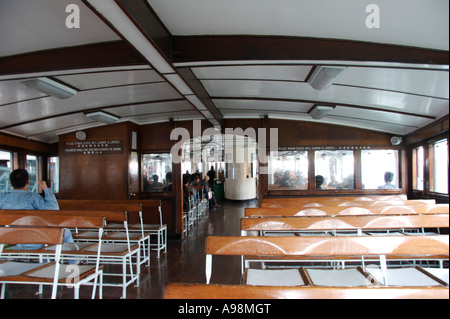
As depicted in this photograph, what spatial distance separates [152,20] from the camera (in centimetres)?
220

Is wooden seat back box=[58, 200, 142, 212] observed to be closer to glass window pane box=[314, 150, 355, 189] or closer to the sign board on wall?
the sign board on wall

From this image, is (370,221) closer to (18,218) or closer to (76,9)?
(76,9)

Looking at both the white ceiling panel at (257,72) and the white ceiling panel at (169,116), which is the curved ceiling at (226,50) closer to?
the white ceiling panel at (257,72)

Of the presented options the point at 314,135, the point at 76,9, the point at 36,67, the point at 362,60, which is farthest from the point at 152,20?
the point at 314,135

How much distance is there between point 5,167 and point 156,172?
117 inches

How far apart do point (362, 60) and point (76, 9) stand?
2.25 metres

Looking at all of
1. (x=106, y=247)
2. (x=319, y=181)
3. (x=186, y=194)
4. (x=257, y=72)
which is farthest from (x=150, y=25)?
(x=319, y=181)

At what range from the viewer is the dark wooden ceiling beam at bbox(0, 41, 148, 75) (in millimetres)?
2752

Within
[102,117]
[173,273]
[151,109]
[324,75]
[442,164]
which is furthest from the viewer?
[151,109]

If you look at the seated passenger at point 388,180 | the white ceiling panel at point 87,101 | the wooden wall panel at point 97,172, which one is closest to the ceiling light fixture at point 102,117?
the white ceiling panel at point 87,101

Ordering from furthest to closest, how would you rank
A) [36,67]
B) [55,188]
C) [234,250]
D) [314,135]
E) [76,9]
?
1. [55,188]
2. [314,135]
3. [36,67]
4. [76,9]
5. [234,250]

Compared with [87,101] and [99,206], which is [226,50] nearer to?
[87,101]

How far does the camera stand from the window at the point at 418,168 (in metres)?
5.54

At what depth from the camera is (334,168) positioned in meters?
6.58
